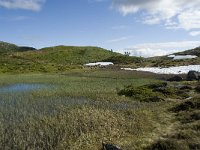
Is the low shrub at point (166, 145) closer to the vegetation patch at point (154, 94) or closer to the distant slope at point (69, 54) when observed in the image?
the vegetation patch at point (154, 94)

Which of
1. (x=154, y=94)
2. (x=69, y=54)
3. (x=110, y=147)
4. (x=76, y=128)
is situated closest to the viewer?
(x=110, y=147)

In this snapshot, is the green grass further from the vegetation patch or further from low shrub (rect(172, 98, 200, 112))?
the vegetation patch

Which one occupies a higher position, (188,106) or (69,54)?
(69,54)

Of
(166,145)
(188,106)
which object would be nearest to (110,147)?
(166,145)

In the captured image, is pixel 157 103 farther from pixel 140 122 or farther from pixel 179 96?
pixel 140 122

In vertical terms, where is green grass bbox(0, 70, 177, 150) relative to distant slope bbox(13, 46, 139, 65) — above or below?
below

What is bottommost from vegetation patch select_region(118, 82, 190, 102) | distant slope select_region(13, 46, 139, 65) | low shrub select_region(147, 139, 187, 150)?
low shrub select_region(147, 139, 187, 150)

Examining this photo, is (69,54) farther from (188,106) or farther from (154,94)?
(188,106)

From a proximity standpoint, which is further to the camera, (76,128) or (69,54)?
(69,54)

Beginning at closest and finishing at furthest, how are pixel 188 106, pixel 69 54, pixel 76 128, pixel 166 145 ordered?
1. pixel 166 145
2. pixel 76 128
3. pixel 188 106
4. pixel 69 54

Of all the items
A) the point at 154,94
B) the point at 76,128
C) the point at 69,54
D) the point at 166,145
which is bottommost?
the point at 166,145

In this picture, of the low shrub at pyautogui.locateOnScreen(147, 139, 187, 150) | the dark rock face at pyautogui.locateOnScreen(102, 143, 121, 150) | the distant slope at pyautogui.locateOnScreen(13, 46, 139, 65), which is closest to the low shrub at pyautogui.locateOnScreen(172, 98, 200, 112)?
the low shrub at pyautogui.locateOnScreen(147, 139, 187, 150)

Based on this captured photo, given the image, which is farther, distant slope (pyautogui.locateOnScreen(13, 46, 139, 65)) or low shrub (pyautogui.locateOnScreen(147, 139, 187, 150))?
distant slope (pyautogui.locateOnScreen(13, 46, 139, 65))

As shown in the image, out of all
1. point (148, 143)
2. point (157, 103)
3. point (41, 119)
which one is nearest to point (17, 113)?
point (41, 119)
